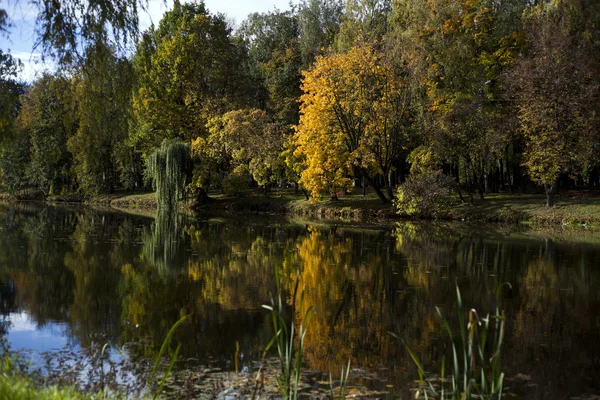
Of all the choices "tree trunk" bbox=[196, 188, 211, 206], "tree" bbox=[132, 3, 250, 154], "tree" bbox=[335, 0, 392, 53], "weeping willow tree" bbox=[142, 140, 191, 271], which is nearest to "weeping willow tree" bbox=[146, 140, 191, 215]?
"weeping willow tree" bbox=[142, 140, 191, 271]

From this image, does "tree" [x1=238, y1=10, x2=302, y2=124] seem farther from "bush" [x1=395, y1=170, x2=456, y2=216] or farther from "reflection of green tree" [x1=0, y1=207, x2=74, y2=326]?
A: "reflection of green tree" [x1=0, y1=207, x2=74, y2=326]

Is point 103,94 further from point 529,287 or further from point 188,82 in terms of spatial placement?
point 188,82

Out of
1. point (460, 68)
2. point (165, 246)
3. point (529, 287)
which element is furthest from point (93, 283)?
point (460, 68)

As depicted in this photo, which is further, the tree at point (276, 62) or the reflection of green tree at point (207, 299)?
the tree at point (276, 62)

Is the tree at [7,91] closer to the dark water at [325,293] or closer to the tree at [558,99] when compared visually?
the dark water at [325,293]

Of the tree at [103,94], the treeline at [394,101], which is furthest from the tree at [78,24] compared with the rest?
the treeline at [394,101]

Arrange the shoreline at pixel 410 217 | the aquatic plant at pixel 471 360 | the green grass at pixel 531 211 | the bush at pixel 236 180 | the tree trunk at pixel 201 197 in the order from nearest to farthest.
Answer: the aquatic plant at pixel 471 360 < the green grass at pixel 531 211 < the shoreline at pixel 410 217 < the bush at pixel 236 180 < the tree trunk at pixel 201 197

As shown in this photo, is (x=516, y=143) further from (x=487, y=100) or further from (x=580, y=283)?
(x=580, y=283)

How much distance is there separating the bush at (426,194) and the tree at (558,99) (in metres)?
4.14

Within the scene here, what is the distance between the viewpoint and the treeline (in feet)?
96.3

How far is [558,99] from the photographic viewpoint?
28844 millimetres

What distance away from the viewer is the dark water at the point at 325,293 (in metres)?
8.09

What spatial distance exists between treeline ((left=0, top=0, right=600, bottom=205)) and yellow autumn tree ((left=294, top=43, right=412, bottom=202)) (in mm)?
75

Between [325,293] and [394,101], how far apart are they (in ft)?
74.1
